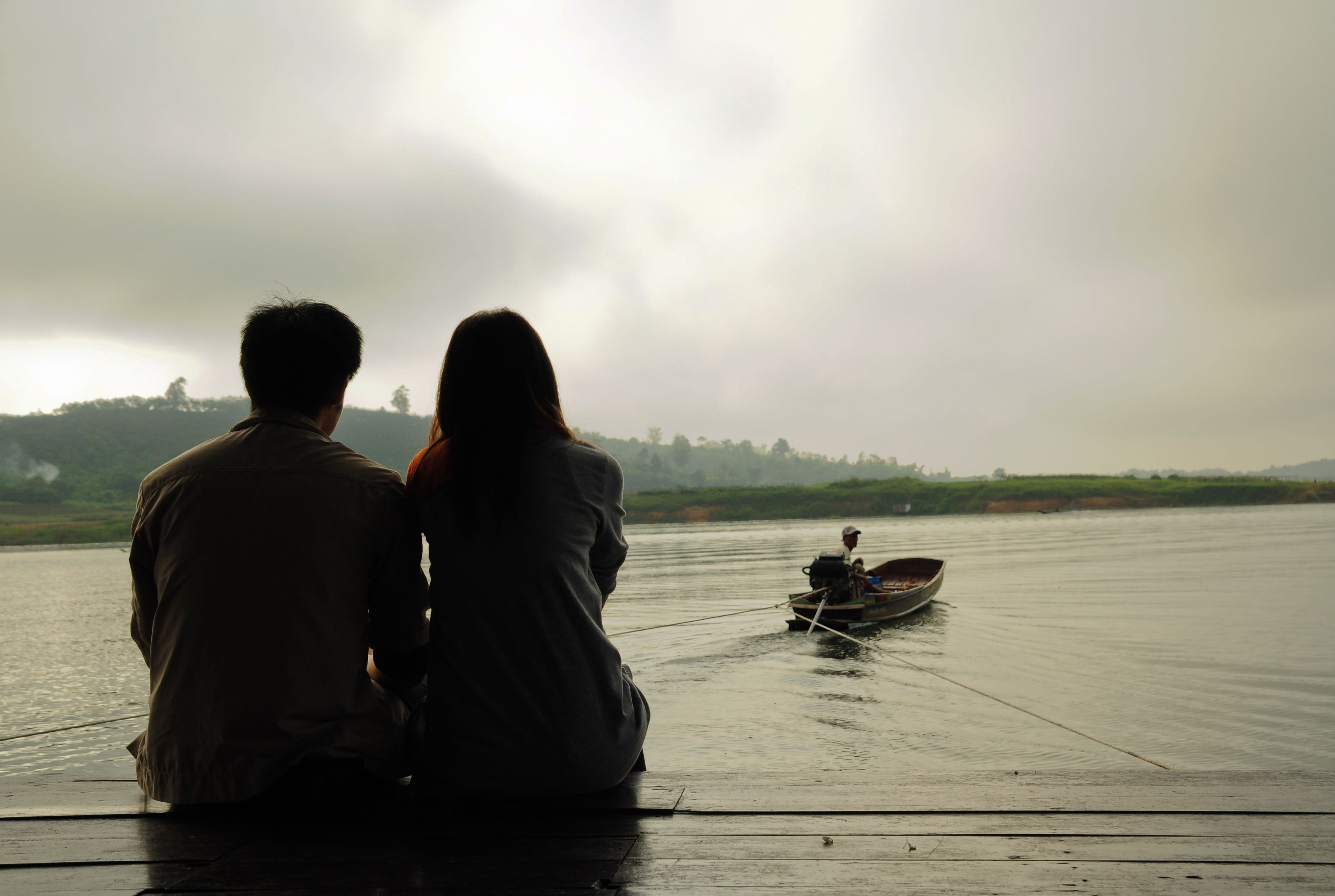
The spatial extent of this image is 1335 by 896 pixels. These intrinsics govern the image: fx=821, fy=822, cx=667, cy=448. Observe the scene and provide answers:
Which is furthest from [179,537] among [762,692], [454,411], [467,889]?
[762,692]

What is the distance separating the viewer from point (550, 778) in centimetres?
232

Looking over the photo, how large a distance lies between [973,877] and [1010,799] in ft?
1.87

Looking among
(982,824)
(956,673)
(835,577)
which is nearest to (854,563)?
(835,577)

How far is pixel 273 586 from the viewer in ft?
7.01

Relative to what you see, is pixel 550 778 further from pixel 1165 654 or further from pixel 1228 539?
pixel 1228 539

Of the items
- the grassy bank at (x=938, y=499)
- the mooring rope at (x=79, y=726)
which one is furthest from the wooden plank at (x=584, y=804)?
the grassy bank at (x=938, y=499)

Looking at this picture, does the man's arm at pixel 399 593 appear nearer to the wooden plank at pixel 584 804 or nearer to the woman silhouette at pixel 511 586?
the woman silhouette at pixel 511 586

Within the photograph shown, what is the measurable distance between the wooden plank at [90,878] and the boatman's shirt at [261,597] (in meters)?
0.24

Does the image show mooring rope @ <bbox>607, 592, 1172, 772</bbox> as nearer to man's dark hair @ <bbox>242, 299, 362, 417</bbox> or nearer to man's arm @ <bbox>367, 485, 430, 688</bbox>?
man's arm @ <bbox>367, 485, 430, 688</bbox>

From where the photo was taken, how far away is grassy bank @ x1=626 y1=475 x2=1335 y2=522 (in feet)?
262

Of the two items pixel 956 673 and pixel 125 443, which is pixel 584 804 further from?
pixel 125 443

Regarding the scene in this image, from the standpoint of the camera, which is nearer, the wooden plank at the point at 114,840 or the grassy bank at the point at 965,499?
the wooden plank at the point at 114,840

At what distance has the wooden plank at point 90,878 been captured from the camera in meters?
1.93

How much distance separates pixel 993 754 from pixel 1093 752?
3.21 feet
